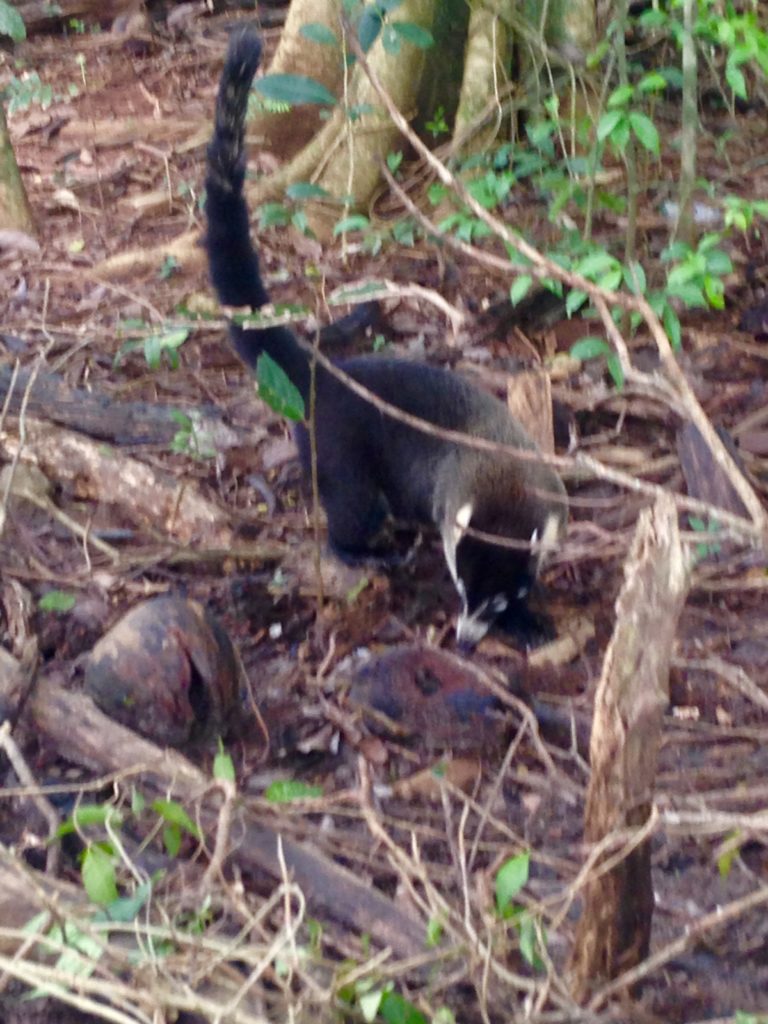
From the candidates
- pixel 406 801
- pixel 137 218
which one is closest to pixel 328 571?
pixel 406 801

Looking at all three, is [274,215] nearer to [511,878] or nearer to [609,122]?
[609,122]

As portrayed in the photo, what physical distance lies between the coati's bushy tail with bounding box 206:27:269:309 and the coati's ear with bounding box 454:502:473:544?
1.04 meters

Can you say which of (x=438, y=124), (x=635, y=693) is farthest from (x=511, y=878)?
(x=438, y=124)

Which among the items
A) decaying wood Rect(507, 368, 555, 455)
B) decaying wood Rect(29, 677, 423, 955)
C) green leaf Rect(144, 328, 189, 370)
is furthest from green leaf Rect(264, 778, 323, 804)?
decaying wood Rect(507, 368, 555, 455)

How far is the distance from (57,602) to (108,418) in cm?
93

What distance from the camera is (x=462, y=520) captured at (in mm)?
3307

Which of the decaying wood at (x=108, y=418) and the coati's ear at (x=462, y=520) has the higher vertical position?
the decaying wood at (x=108, y=418)

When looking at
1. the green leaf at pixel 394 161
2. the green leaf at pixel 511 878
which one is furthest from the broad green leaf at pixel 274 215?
the green leaf at pixel 511 878

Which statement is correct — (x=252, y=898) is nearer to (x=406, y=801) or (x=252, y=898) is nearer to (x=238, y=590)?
(x=406, y=801)

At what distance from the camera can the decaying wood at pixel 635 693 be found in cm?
177

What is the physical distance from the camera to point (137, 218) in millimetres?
5559

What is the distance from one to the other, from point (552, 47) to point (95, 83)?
317cm

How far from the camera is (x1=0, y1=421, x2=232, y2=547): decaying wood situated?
3.65 m

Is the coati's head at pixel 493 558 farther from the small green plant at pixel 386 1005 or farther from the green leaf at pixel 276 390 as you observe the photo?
the small green plant at pixel 386 1005
